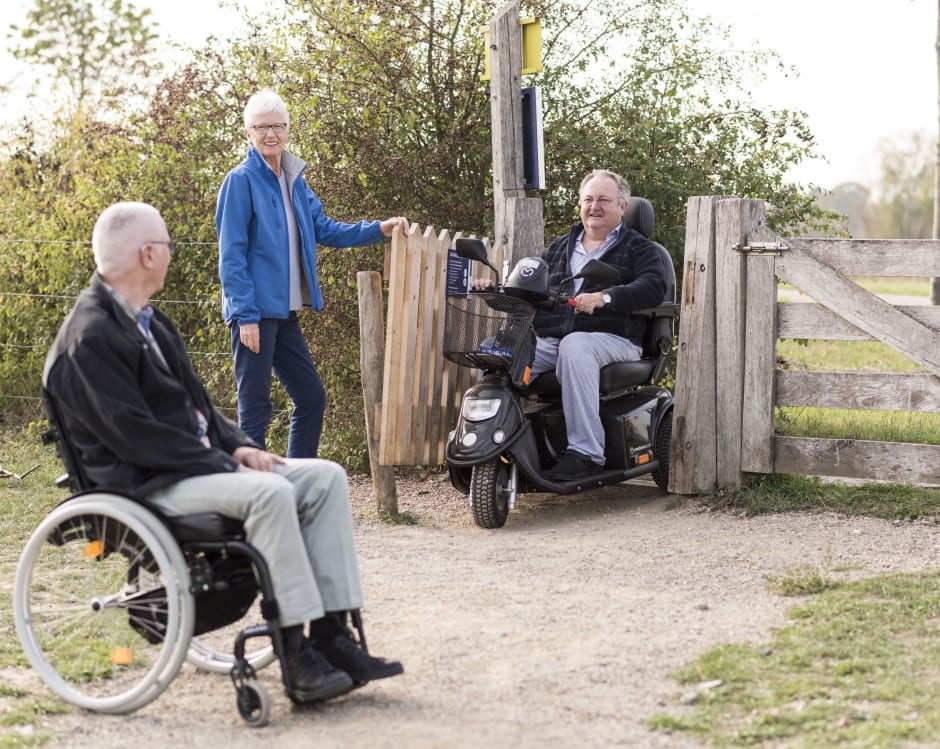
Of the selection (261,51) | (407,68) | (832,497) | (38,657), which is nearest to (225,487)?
(38,657)

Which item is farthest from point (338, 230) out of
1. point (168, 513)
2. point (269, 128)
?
point (168, 513)

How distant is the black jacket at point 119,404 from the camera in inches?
148

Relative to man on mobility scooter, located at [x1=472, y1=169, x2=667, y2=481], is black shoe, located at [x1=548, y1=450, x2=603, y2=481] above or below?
below

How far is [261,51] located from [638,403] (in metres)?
4.00

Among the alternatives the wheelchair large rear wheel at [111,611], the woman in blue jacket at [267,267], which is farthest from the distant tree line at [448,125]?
the wheelchair large rear wheel at [111,611]

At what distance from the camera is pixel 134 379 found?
12.5ft

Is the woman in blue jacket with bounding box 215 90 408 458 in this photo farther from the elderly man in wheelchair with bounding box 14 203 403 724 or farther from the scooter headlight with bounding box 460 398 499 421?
the elderly man in wheelchair with bounding box 14 203 403 724

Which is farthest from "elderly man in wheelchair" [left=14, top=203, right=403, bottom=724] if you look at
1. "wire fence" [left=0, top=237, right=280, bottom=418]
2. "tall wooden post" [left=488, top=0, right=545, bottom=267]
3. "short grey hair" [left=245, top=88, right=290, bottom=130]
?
"wire fence" [left=0, top=237, right=280, bottom=418]

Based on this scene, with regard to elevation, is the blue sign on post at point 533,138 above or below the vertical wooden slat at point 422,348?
above

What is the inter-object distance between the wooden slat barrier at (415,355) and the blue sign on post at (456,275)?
30mm

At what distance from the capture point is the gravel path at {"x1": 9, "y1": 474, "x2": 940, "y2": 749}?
12.3 ft

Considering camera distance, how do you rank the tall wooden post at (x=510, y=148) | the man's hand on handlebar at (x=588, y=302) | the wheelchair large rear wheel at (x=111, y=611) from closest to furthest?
the wheelchair large rear wheel at (x=111, y=611), the man's hand on handlebar at (x=588, y=302), the tall wooden post at (x=510, y=148)

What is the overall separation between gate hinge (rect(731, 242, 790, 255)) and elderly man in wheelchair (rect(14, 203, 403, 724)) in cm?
342

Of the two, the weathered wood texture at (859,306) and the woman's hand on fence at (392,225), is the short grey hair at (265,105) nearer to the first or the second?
the woman's hand on fence at (392,225)
